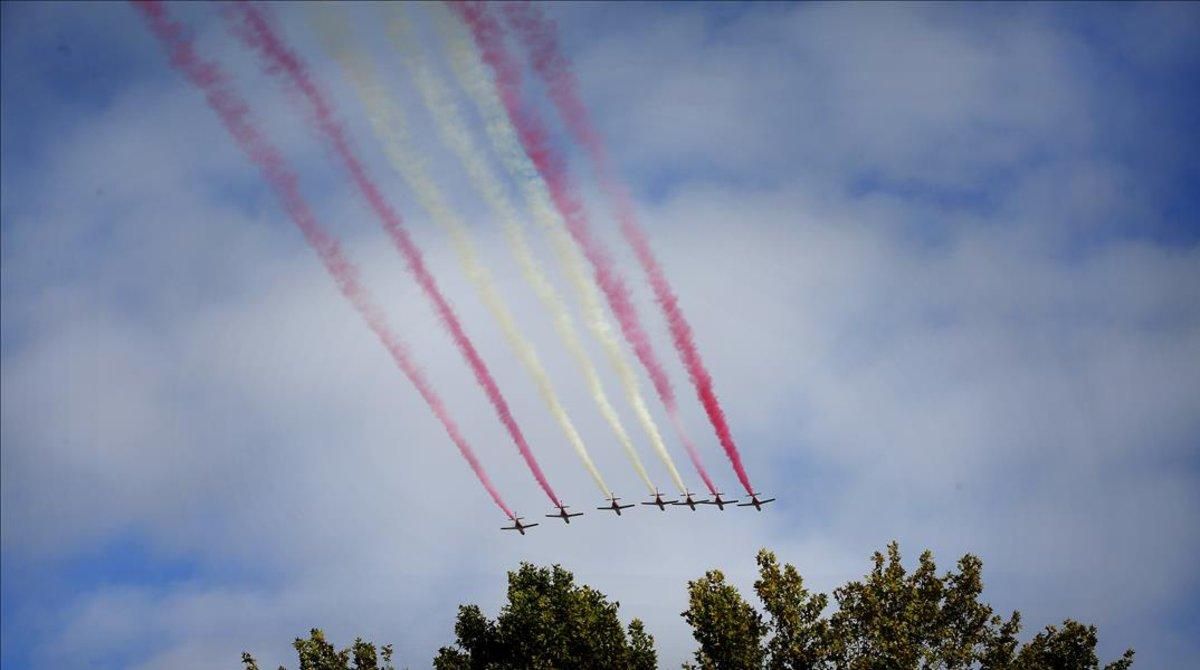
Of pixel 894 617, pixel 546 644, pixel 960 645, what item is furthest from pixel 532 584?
pixel 960 645

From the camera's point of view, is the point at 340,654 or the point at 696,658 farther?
the point at 340,654

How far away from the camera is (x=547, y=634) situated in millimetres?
56906

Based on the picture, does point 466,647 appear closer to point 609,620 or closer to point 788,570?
point 609,620

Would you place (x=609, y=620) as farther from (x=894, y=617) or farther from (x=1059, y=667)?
(x=1059, y=667)

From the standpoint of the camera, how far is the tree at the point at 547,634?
55.7 m

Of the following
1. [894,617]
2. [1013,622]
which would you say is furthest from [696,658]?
[1013,622]

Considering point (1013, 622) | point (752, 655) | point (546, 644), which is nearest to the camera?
point (752, 655)

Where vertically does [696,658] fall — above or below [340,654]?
below

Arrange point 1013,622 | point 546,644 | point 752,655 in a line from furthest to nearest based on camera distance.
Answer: point 1013,622
point 546,644
point 752,655

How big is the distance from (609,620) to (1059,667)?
25781 millimetres

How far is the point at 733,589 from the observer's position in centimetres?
5538

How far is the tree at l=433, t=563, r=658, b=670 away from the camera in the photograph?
55656mm

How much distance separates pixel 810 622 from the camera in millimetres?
54250

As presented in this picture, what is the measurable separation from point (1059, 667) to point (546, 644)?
29.1m
